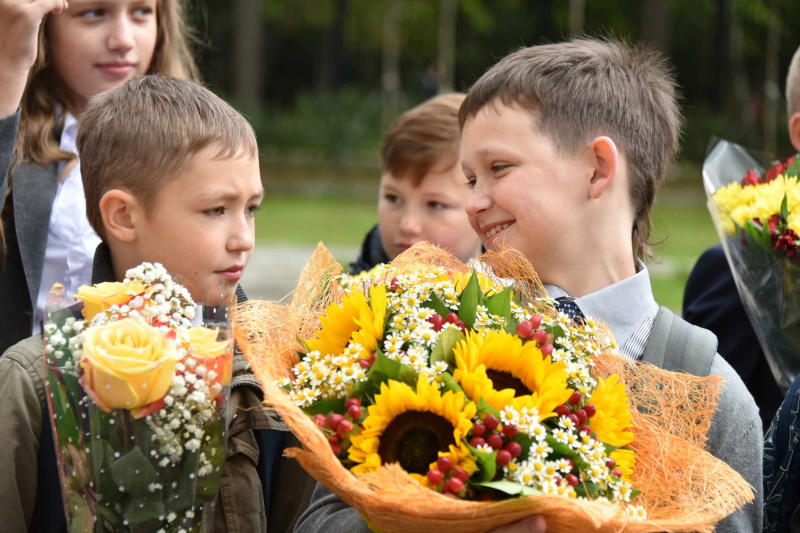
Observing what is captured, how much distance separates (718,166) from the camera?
3.92 m

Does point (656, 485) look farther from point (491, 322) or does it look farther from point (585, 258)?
point (585, 258)

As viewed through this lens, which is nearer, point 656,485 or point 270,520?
point 656,485

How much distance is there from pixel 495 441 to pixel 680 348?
780mm

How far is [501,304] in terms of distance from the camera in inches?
88.5

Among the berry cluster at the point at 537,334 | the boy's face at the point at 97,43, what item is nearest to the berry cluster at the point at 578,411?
the berry cluster at the point at 537,334

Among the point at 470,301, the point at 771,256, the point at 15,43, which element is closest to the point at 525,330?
the point at 470,301

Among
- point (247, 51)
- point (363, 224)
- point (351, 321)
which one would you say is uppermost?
point (351, 321)

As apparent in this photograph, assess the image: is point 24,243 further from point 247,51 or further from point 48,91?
point 247,51

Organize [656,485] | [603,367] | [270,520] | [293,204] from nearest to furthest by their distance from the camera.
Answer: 1. [656,485]
2. [603,367]
3. [270,520]
4. [293,204]

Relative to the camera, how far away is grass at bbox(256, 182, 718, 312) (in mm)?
13270

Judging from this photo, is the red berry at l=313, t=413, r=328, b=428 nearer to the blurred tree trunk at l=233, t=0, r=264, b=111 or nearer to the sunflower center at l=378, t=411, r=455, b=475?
the sunflower center at l=378, t=411, r=455, b=475

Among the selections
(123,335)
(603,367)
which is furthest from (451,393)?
(123,335)

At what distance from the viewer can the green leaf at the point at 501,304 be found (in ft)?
7.34

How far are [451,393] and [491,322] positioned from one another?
27 centimetres
